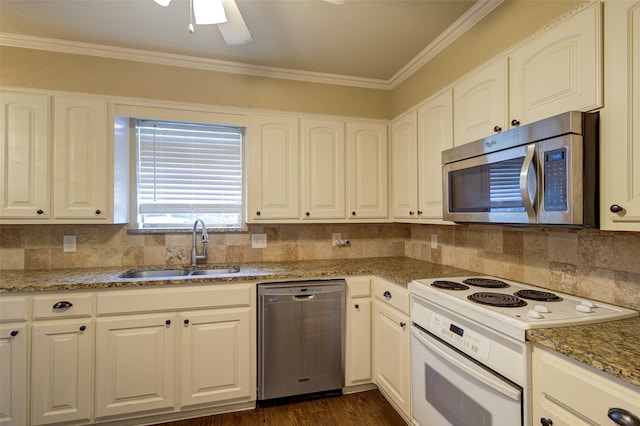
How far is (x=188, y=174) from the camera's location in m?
2.58

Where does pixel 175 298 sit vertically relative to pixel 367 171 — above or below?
below

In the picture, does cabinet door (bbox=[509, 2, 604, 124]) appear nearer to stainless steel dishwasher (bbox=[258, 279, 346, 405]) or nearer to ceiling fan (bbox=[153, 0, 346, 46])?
ceiling fan (bbox=[153, 0, 346, 46])

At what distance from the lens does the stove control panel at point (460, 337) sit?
1.25 m

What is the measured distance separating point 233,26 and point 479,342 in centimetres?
190

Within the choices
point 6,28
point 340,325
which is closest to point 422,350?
point 340,325

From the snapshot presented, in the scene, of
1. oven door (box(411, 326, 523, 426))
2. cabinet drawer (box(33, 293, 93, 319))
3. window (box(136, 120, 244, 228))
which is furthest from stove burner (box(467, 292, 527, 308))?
cabinet drawer (box(33, 293, 93, 319))

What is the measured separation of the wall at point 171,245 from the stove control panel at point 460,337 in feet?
4.44

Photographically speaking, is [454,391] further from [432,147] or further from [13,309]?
[13,309]

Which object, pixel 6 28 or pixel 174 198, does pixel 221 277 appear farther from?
pixel 6 28

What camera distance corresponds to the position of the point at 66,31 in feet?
6.67

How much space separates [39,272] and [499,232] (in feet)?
10.1

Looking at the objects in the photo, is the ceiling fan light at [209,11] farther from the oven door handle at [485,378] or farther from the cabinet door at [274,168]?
the oven door handle at [485,378]

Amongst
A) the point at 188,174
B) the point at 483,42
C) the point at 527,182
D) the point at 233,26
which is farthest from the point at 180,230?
the point at 483,42

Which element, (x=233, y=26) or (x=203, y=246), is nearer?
(x=233, y=26)
